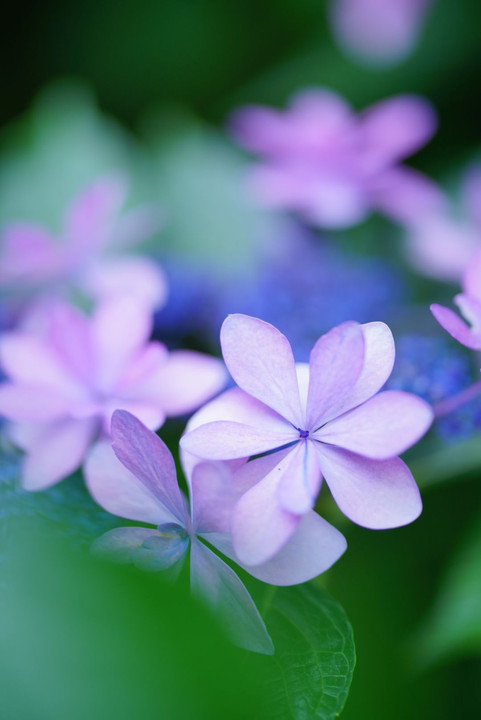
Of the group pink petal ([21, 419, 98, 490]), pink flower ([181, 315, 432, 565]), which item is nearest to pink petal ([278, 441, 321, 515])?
pink flower ([181, 315, 432, 565])

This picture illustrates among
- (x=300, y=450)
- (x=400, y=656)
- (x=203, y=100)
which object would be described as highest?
(x=300, y=450)

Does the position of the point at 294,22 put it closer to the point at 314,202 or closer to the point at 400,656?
the point at 314,202

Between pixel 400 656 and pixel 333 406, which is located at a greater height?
pixel 333 406

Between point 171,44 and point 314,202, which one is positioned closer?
point 314,202

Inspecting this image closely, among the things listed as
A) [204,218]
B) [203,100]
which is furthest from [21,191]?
[203,100]

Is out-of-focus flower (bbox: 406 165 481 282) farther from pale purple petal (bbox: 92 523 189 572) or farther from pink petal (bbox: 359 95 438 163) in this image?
Result: pale purple petal (bbox: 92 523 189 572)

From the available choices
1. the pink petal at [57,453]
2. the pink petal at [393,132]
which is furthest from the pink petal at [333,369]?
the pink petal at [393,132]
